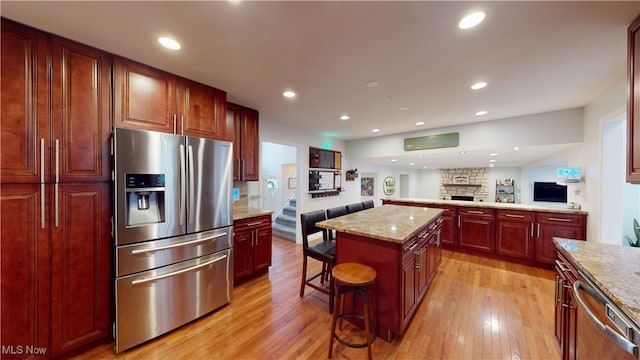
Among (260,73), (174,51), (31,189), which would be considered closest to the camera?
(31,189)

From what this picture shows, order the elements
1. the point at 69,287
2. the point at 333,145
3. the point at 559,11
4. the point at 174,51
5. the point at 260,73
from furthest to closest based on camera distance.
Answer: the point at 333,145 → the point at 260,73 → the point at 174,51 → the point at 69,287 → the point at 559,11

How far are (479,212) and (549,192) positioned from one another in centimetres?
641

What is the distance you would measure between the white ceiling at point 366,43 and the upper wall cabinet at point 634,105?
13cm

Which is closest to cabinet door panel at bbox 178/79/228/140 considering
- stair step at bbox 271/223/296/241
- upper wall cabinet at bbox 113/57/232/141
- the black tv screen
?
upper wall cabinet at bbox 113/57/232/141

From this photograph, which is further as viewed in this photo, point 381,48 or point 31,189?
point 381,48

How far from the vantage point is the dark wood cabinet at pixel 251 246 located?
2.81 m

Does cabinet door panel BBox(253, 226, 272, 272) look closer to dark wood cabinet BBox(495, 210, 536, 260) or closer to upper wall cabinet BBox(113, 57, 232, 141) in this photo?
upper wall cabinet BBox(113, 57, 232, 141)

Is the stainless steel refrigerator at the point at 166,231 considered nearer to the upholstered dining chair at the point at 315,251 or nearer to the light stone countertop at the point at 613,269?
the upholstered dining chair at the point at 315,251

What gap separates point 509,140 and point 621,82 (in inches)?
60.6

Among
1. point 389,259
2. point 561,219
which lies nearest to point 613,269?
point 389,259

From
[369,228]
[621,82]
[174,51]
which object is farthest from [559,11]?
[174,51]

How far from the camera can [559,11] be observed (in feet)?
4.48

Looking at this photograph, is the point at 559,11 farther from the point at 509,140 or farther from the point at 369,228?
the point at 509,140
